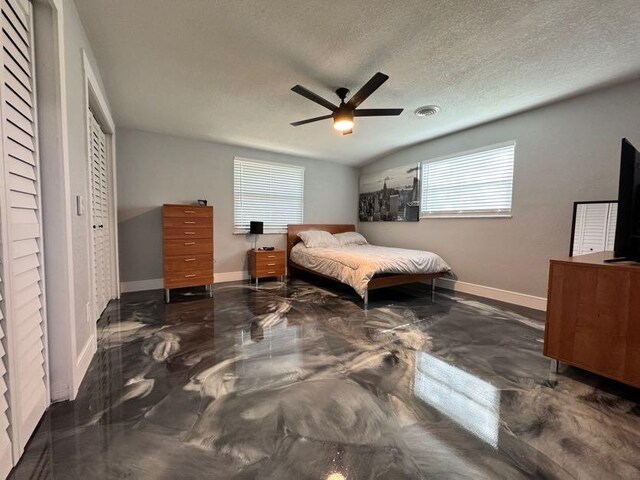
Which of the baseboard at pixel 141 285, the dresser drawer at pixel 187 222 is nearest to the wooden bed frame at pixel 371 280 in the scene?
the dresser drawer at pixel 187 222

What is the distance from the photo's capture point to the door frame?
75.7 inches

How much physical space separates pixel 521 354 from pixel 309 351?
5.39ft

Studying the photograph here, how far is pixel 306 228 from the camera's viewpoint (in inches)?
205

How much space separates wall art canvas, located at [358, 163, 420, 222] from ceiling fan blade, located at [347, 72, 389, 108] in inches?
94.7

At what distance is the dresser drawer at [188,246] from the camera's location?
3.44 metres

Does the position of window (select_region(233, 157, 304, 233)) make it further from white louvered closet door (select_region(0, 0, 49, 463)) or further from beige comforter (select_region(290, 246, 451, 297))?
white louvered closet door (select_region(0, 0, 49, 463))

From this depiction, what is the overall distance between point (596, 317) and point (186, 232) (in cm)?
396

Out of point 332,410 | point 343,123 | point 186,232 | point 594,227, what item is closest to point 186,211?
point 186,232

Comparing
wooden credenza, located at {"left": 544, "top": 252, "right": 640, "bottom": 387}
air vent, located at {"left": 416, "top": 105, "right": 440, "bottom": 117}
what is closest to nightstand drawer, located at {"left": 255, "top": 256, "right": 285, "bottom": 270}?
air vent, located at {"left": 416, "top": 105, "right": 440, "bottom": 117}

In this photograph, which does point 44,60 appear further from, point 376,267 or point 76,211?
point 376,267

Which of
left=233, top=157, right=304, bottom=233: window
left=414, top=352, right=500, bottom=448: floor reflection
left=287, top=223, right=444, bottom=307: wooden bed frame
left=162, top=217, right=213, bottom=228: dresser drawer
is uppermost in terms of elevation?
left=233, top=157, right=304, bottom=233: window

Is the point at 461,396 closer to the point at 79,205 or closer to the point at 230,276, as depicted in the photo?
the point at 79,205

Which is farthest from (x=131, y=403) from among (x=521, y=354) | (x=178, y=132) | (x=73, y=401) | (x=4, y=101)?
(x=178, y=132)

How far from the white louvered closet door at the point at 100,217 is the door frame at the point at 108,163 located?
2.9 inches
